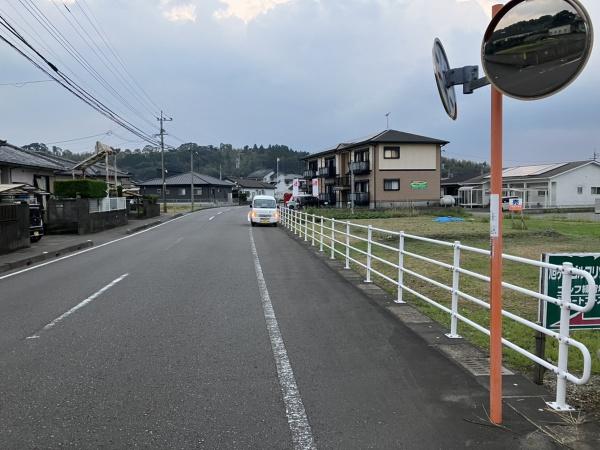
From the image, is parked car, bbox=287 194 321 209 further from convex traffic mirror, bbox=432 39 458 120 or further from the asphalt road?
convex traffic mirror, bbox=432 39 458 120

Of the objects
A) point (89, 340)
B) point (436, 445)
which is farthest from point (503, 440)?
point (89, 340)

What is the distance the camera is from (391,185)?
164 ft

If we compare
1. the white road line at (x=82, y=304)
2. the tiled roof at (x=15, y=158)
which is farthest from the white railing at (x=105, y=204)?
the white road line at (x=82, y=304)

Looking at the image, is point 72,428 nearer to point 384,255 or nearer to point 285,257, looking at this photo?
point 285,257

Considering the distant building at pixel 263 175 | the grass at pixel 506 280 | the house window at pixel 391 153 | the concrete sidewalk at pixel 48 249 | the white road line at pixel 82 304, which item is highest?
the distant building at pixel 263 175

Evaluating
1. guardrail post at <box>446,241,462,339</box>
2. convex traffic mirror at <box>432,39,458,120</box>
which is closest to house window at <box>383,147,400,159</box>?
guardrail post at <box>446,241,462,339</box>

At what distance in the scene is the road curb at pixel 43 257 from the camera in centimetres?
1258

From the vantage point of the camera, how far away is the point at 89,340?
19.1ft

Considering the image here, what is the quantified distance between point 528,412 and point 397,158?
4738 centimetres

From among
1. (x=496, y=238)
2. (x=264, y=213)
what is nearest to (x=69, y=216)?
(x=264, y=213)

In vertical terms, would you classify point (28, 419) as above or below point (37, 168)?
below

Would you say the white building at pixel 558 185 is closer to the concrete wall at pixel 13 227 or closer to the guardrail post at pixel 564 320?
the concrete wall at pixel 13 227

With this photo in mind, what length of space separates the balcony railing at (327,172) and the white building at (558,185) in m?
17.2

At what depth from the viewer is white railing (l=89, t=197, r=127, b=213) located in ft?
79.9
